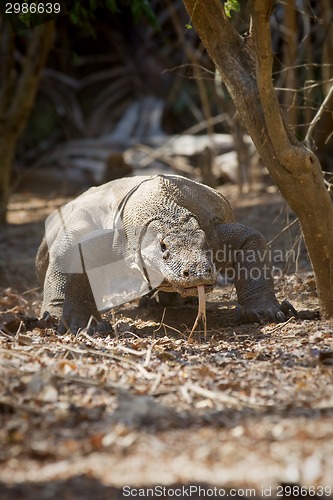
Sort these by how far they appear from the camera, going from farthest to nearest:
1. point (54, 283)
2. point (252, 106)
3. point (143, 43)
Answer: point (143, 43) → point (54, 283) → point (252, 106)

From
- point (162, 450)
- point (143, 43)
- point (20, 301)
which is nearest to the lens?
point (162, 450)

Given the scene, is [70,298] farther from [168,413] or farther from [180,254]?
[168,413]

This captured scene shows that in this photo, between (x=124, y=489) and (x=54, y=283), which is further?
(x=54, y=283)

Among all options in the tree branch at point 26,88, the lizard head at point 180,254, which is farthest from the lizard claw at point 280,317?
the tree branch at point 26,88

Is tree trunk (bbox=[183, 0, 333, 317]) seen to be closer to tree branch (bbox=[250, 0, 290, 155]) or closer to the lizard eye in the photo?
tree branch (bbox=[250, 0, 290, 155])

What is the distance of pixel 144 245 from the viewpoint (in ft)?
16.4

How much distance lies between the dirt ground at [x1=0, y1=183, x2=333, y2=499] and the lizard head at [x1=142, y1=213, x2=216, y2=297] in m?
0.35

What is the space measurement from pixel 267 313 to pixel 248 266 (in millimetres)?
403

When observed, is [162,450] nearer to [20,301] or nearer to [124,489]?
[124,489]

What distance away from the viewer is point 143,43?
684 inches

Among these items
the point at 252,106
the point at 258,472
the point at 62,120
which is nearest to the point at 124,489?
the point at 258,472

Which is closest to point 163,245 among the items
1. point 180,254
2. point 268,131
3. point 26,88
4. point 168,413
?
point 180,254

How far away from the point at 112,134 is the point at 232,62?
1255cm

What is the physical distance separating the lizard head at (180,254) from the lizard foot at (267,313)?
524 millimetres
